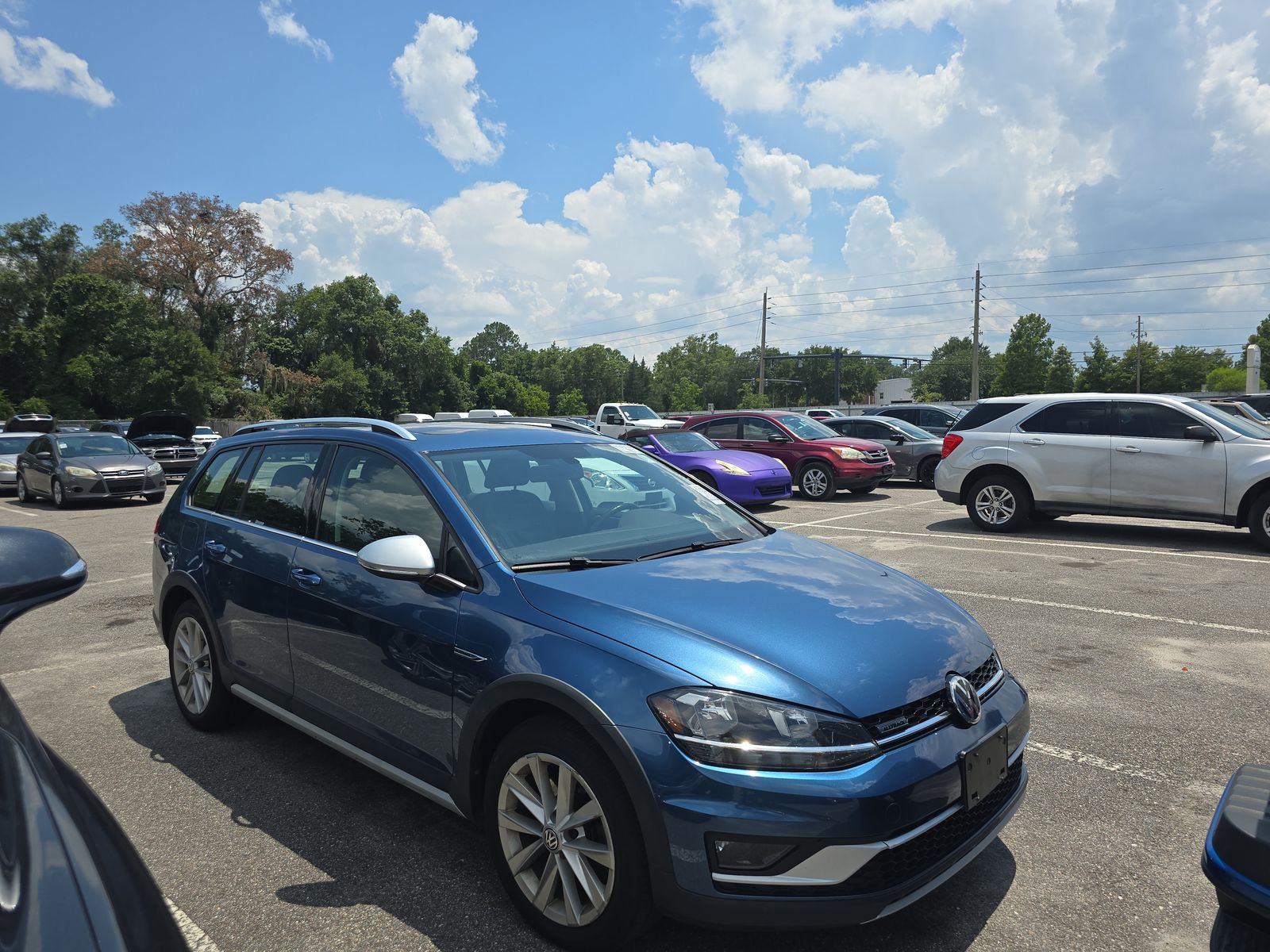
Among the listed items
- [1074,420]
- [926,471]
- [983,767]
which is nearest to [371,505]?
[983,767]

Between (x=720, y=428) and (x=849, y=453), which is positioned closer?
(x=849, y=453)

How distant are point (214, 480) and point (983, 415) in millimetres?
9645

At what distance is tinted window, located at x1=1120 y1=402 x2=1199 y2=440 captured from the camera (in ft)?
32.1

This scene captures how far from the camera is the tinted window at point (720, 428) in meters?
17.3

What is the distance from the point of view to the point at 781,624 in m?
2.69

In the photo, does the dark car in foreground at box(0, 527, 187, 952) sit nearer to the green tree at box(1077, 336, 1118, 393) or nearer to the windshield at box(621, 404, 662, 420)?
the windshield at box(621, 404, 662, 420)

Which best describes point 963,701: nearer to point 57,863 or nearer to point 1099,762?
point 1099,762

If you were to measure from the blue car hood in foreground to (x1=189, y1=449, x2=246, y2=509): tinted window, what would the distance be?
Answer: 251 cm

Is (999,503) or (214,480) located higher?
(214,480)

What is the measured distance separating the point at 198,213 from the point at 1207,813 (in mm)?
56210

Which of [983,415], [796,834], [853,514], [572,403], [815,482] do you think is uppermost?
[572,403]

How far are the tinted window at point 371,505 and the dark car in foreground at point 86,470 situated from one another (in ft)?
50.6

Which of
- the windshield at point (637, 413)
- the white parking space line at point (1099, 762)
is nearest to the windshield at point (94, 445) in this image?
the windshield at point (637, 413)

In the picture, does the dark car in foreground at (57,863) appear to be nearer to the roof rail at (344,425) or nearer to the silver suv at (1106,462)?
the roof rail at (344,425)
